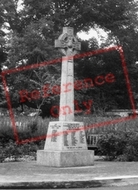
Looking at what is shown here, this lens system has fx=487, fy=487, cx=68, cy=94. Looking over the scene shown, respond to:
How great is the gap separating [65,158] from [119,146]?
12.8ft

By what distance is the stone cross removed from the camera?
50.4 ft

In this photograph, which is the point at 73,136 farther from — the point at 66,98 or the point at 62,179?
the point at 62,179

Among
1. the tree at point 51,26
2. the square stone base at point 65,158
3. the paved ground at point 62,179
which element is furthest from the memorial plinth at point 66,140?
the tree at point 51,26

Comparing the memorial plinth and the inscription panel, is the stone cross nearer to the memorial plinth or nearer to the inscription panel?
the memorial plinth

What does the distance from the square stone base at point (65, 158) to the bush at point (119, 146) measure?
2618 mm

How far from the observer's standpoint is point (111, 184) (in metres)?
10.8

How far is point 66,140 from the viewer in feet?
48.8

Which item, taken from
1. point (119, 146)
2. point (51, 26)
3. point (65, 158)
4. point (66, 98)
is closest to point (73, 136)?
point (65, 158)

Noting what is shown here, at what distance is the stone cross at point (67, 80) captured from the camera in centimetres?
1537

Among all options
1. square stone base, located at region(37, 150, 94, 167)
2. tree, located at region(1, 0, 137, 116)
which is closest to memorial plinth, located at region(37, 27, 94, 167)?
square stone base, located at region(37, 150, 94, 167)

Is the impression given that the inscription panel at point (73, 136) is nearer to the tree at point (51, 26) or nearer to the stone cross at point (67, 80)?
the stone cross at point (67, 80)

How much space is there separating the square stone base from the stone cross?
1222 millimetres

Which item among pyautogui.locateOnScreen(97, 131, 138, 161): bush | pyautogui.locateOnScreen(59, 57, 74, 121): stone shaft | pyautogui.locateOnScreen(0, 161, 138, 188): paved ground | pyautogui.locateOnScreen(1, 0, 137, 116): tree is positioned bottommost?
pyautogui.locateOnScreen(0, 161, 138, 188): paved ground

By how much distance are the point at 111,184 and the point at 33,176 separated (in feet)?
6.36
